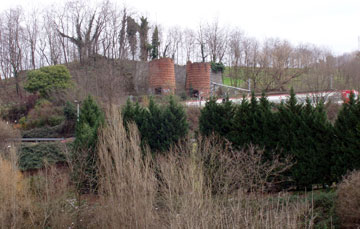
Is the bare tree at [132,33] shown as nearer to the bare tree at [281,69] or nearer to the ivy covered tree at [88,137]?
the bare tree at [281,69]

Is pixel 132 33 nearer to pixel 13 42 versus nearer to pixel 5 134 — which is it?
pixel 13 42

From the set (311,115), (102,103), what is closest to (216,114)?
(311,115)

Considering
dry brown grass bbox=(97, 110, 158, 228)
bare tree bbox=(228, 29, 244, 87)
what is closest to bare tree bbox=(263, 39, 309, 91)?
bare tree bbox=(228, 29, 244, 87)

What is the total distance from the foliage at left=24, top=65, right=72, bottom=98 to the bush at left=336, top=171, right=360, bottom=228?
24.0m

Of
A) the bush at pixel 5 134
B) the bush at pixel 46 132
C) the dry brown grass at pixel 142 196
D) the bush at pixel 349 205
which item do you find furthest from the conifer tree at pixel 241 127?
the bush at pixel 46 132

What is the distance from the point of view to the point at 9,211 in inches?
264

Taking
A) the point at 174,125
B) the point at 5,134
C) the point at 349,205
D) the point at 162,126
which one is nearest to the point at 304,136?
the point at 349,205

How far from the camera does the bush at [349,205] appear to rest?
4.84m

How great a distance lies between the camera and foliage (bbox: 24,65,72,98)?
2584 cm

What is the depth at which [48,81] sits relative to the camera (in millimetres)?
26094

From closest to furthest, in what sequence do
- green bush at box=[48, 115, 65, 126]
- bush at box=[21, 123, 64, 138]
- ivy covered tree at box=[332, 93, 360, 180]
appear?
ivy covered tree at box=[332, 93, 360, 180] → bush at box=[21, 123, 64, 138] → green bush at box=[48, 115, 65, 126]

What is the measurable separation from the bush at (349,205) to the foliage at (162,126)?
249 inches

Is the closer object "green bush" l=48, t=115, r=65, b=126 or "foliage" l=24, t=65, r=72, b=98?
"green bush" l=48, t=115, r=65, b=126

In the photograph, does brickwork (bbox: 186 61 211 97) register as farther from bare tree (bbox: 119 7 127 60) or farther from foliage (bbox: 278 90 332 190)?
foliage (bbox: 278 90 332 190)
